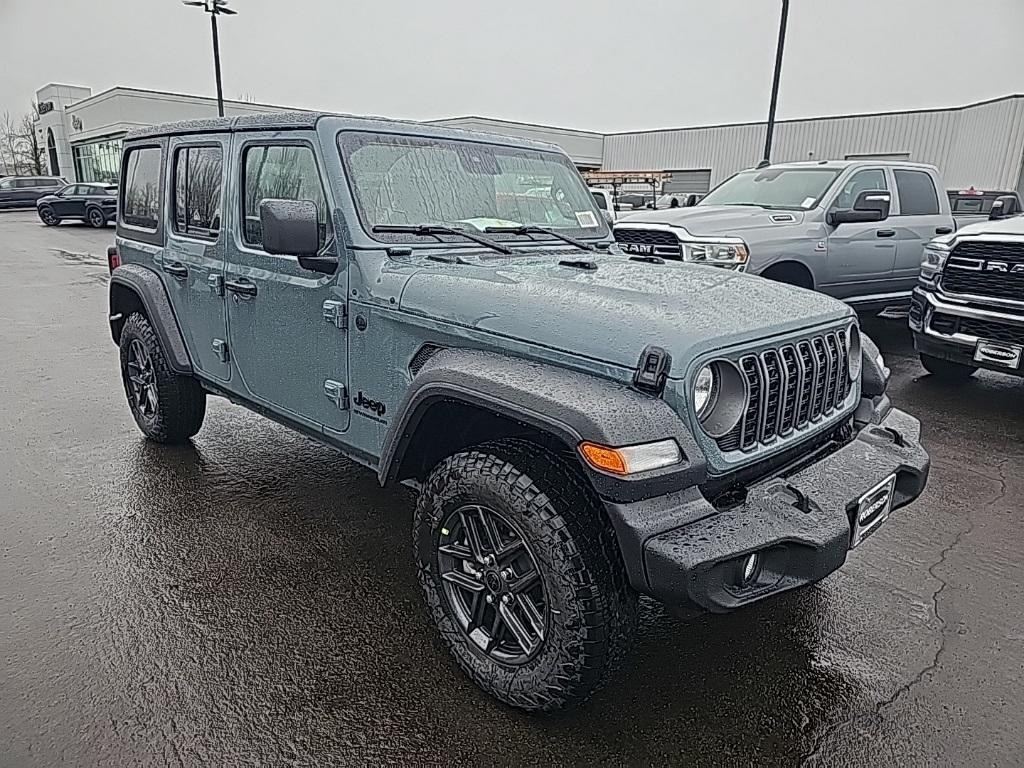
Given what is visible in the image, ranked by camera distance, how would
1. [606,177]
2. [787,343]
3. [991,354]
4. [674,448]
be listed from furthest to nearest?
[606,177] → [991,354] → [787,343] → [674,448]

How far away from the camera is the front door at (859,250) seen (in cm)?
748

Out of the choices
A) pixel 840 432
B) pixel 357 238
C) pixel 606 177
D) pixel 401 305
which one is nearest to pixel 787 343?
pixel 840 432

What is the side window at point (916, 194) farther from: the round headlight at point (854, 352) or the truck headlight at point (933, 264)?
the round headlight at point (854, 352)

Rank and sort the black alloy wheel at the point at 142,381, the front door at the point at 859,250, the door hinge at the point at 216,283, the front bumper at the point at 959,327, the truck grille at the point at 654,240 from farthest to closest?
the front door at the point at 859,250
the truck grille at the point at 654,240
the front bumper at the point at 959,327
the black alloy wheel at the point at 142,381
the door hinge at the point at 216,283

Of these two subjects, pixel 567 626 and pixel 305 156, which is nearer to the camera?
pixel 567 626

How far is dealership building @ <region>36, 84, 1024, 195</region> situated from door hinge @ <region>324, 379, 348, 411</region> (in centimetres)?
1570

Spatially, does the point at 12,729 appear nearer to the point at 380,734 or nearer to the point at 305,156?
the point at 380,734

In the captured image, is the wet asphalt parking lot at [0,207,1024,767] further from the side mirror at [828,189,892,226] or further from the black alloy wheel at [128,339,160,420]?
the side mirror at [828,189,892,226]

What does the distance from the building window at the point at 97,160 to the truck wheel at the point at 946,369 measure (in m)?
43.0

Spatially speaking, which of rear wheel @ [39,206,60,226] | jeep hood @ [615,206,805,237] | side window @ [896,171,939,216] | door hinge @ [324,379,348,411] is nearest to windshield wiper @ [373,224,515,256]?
door hinge @ [324,379,348,411]

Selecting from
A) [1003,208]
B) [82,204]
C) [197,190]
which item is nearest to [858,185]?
[1003,208]

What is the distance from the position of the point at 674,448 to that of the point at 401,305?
1.21 meters

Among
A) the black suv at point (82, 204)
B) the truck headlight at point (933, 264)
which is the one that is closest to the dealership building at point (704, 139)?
the black suv at point (82, 204)

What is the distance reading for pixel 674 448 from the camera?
7.03 feet
